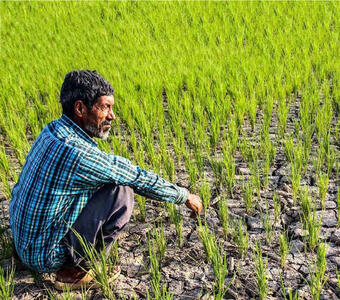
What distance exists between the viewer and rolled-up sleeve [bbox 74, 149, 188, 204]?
1756mm

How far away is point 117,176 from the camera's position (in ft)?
5.89

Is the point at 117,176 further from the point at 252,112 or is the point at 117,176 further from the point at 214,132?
the point at 252,112

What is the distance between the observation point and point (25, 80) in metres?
3.97

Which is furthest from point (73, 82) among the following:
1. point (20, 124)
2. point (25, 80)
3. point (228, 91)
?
point (25, 80)

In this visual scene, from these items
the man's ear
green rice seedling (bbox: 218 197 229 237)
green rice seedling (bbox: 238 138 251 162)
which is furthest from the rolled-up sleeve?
green rice seedling (bbox: 238 138 251 162)

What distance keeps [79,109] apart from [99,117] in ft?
0.31

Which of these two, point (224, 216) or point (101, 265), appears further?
point (224, 216)

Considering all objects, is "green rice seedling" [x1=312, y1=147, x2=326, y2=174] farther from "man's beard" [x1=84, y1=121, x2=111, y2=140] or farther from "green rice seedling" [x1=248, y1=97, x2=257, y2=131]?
"man's beard" [x1=84, y1=121, x2=111, y2=140]

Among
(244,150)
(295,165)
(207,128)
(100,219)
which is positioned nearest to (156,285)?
(100,219)

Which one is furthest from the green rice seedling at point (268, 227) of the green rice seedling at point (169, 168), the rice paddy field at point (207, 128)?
the green rice seedling at point (169, 168)

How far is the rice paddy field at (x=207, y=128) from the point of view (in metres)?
2.03

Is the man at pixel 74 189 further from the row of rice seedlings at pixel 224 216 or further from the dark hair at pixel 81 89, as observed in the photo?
the row of rice seedlings at pixel 224 216

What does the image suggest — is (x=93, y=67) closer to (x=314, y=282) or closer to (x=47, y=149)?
(x=47, y=149)

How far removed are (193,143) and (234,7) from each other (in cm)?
339
